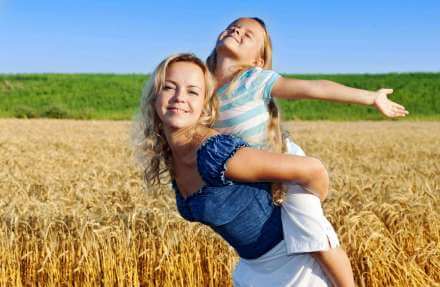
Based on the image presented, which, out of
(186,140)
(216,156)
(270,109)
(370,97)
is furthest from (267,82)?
(216,156)

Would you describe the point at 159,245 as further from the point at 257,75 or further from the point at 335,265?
the point at 335,265

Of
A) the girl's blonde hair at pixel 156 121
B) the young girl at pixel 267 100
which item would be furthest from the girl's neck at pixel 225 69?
the girl's blonde hair at pixel 156 121

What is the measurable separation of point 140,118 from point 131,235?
212 centimetres

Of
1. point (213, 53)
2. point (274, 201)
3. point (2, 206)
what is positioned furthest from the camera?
point (2, 206)

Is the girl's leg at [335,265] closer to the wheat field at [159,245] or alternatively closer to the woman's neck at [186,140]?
the woman's neck at [186,140]

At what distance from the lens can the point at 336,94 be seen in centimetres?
262

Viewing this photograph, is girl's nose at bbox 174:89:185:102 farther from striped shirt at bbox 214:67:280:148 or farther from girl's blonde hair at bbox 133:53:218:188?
striped shirt at bbox 214:67:280:148

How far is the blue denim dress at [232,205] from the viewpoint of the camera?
2.18m

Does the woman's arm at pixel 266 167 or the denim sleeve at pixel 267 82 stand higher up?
the denim sleeve at pixel 267 82

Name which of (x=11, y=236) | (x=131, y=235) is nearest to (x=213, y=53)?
(x=131, y=235)

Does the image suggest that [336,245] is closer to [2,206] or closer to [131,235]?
[131,235]

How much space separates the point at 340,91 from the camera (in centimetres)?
262

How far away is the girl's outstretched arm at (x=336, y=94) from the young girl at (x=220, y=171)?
1.23 feet

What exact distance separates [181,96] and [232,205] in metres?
0.43
